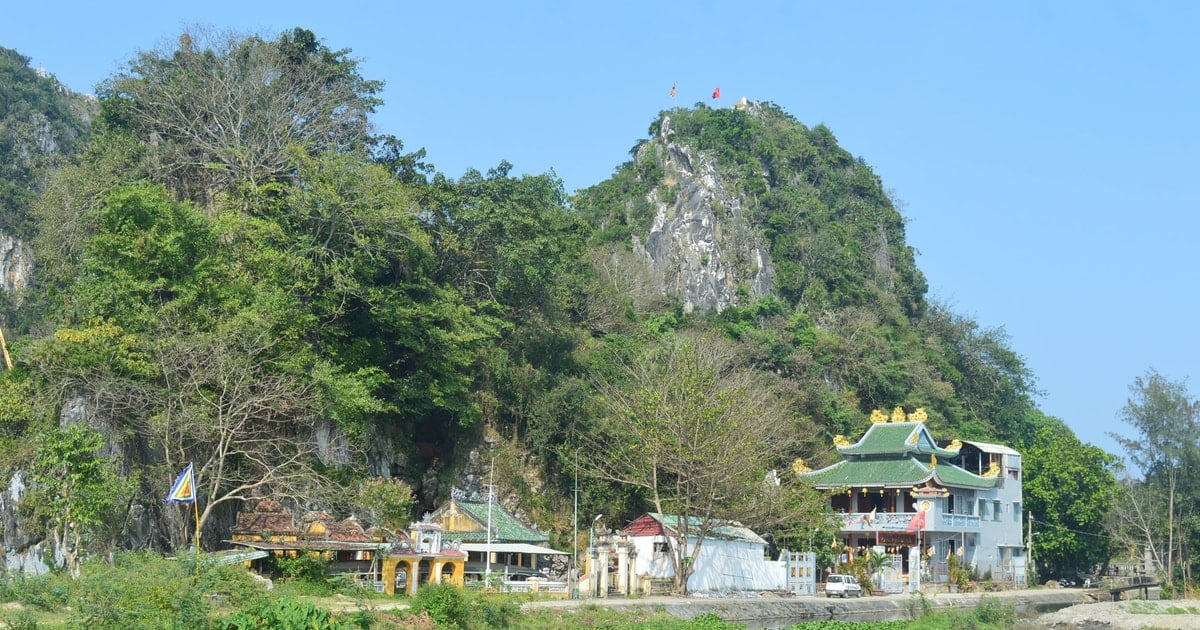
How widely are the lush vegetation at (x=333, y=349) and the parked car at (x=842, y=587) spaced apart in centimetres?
187

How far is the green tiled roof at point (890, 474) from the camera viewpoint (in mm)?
54125

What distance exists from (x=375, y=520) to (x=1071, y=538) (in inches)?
1564

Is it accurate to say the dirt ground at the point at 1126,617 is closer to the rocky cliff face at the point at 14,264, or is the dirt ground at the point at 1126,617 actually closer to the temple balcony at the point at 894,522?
the temple balcony at the point at 894,522

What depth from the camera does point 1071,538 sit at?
199ft

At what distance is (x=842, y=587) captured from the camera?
151 ft

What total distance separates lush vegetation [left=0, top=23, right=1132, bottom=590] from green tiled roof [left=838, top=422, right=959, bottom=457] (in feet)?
10.2

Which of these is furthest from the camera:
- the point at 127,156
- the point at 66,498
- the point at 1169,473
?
the point at 1169,473

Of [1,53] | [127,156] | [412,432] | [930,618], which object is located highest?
[1,53]

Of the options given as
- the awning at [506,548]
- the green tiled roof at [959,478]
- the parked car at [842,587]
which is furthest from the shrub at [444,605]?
the green tiled roof at [959,478]

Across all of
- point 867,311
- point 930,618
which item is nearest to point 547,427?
point 930,618

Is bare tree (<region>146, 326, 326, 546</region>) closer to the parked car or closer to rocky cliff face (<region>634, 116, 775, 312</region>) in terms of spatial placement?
the parked car

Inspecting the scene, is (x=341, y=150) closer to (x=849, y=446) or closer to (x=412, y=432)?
(x=412, y=432)

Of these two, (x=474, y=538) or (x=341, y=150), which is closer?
(x=474, y=538)

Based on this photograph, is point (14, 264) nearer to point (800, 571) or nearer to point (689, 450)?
point (689, 450)
